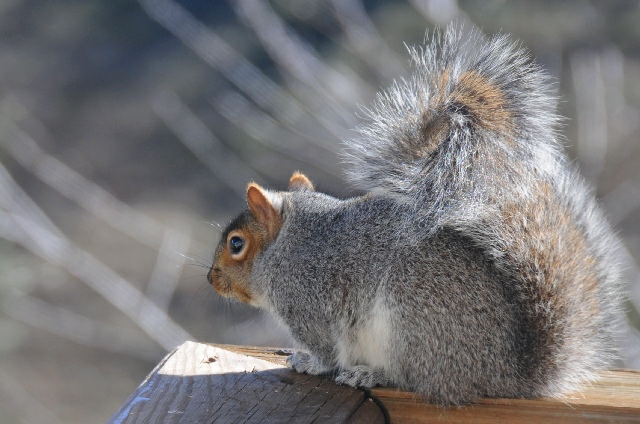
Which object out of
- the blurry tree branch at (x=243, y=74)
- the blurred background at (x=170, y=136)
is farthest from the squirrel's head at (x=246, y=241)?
the blurry tree branch at (x=243, y=74)

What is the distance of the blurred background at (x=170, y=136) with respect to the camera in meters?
4.08

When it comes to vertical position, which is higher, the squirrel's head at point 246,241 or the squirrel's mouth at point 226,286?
the squirrel's head at point 246,241

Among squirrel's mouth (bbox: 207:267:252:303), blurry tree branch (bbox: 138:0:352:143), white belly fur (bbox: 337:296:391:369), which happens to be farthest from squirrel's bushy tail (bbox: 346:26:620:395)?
blurry tree branch (bbox: 138:0:352:143)

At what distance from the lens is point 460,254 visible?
67.5 inches

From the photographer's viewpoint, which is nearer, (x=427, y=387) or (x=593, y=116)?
(x=427, y=387)

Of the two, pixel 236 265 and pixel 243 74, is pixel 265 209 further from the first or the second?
pixel 243 74

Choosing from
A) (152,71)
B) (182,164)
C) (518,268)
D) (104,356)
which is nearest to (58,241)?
(104,356)

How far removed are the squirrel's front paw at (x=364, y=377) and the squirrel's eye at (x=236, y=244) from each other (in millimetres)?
450

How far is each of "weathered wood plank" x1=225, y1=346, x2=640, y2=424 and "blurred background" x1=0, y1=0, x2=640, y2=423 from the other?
58.9 inches

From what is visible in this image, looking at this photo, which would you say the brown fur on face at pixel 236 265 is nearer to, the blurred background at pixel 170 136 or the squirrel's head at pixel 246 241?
the squirrel's head at pixel 246 241

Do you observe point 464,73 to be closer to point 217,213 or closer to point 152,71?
point 217,213

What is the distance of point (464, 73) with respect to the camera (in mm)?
1867

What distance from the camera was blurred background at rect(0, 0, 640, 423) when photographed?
4082 mm

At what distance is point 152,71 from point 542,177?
5568mm
